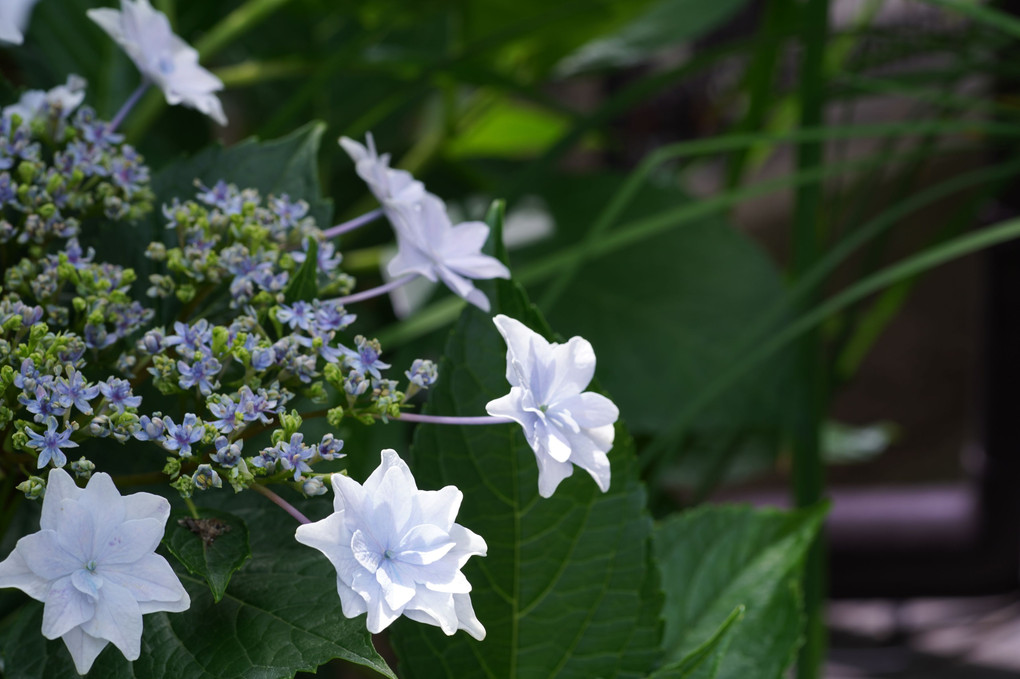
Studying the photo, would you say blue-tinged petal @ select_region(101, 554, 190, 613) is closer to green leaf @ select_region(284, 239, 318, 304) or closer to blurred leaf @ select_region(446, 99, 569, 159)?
green leaf @ select_region(284, 239, 318, 304)

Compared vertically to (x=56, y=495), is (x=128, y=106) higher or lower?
higher

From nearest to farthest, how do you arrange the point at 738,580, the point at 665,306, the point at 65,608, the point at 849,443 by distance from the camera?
the point at 65,608 → the point at 738,580 → the point at 665,306 → the point at 849,443

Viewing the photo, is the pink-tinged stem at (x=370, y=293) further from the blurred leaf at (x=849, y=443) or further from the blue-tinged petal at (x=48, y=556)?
the blurred leaf at (x=849, y=443)

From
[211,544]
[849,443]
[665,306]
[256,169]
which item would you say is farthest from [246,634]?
[849,443]

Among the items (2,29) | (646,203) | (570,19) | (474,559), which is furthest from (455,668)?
(570,19)

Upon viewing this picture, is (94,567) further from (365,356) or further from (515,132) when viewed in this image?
(515,132)

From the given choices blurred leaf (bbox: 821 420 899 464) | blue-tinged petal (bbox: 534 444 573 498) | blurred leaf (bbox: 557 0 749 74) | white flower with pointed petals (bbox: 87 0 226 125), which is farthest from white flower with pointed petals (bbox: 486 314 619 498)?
blurred leaf (bbox: 821 420 899 464)
